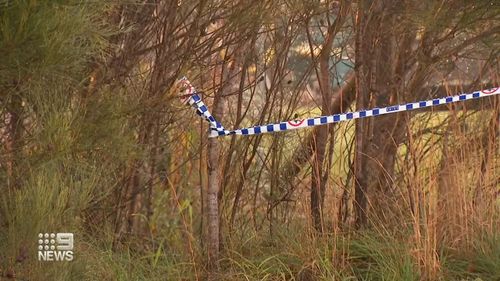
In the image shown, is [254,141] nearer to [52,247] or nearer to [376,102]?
[376,102]

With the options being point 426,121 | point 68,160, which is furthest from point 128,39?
point 426,121

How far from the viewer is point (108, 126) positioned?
479 centimetres

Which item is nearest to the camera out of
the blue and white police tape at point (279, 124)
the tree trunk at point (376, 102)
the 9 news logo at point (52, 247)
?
the 9 news logo at point (52, 247)

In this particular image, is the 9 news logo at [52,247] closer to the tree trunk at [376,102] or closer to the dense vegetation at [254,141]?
the dense vegetation at [254,141]

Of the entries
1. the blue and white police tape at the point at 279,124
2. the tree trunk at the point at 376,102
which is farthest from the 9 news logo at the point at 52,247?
the tree trunk at the point at 376,102

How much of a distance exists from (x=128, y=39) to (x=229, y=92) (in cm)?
92

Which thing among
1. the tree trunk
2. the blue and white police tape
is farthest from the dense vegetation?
the blue and white police tape

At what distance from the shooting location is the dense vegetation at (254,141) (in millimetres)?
4430

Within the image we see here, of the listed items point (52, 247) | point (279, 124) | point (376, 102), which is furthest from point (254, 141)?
point (52, 247)

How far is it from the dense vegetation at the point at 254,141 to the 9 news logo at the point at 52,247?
0.12 ft

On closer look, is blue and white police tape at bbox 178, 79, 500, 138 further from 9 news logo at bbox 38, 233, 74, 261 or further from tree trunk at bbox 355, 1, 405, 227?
9 news logo at bbox 38, 233, 74, 261

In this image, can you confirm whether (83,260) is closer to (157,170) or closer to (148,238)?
(148,238)

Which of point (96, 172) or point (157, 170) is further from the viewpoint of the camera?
point (157, 170)

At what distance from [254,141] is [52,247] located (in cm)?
239
